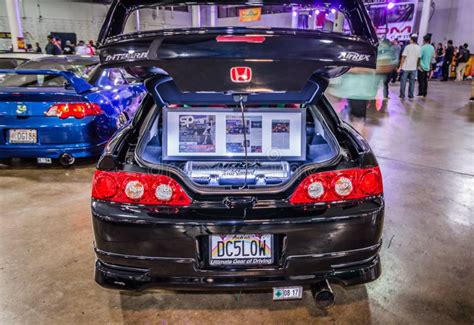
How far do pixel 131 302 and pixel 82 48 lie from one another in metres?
15.3

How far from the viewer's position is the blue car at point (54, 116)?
410 centimetres

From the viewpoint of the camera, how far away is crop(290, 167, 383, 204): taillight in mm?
1750

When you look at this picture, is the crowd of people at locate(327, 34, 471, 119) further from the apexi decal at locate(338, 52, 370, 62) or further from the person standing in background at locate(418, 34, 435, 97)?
the apexi decal at locate(338, 52, 370, 62)

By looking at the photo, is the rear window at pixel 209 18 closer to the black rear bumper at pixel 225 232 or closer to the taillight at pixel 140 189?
the taillight at pixel 140 189

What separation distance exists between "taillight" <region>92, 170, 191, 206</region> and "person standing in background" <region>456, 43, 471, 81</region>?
1915 centimetres

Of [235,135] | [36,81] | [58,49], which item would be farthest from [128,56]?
[58,49]

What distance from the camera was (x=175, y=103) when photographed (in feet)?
7.61

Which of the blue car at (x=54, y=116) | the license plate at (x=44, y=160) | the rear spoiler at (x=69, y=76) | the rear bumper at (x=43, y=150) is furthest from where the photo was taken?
the license plate at (x=44, y=160)

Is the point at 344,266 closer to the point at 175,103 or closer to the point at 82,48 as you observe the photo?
the point at 175,103

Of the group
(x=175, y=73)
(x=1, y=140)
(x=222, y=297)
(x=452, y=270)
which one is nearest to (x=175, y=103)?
(x=175, y=73)

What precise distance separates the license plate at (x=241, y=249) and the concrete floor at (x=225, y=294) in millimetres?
467

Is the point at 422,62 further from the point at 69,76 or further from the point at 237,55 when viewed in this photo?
the point at 237,55

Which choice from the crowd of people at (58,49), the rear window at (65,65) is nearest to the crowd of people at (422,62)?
the rear window at (65,65)

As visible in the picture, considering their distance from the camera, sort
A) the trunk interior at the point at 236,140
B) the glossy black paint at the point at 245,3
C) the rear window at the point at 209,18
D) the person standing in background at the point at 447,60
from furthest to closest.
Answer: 1. the rear window at the point at 209,18
2. the person standing in background at the point at 447,60
3. the trunk interior at the point at 236,140
4. the glossy black paint at the point at 245,3
